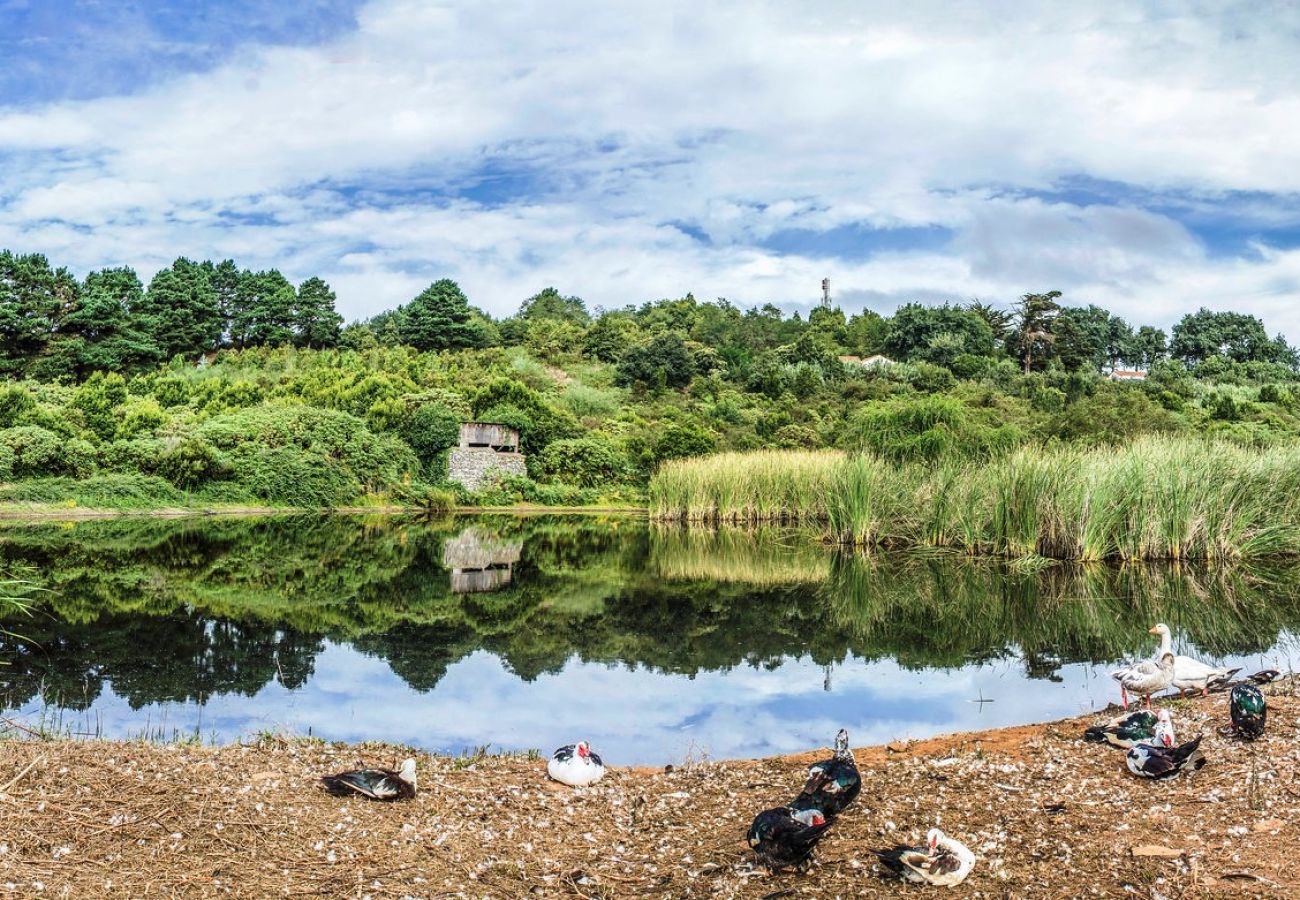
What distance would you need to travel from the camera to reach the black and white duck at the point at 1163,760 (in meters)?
4.71

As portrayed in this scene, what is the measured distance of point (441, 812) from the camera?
462 centimetres

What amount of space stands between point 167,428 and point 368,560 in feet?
47.8

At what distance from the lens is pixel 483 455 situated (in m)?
31.3

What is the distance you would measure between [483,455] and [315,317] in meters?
18.4

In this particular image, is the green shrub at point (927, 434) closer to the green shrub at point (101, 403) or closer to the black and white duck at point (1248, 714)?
the black and white duck at point (1248, 714)

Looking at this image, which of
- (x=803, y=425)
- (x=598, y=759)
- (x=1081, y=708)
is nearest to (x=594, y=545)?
(x=1081, y=708)

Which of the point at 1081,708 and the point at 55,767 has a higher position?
the point at 55,767

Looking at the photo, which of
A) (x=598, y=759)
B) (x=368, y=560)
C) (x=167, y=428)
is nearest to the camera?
(x=598, y=759)

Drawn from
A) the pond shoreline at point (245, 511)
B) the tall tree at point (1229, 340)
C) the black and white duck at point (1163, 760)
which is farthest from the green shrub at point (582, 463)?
the tall tree at point (1229, 340)

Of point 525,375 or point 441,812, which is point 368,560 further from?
point 525,375

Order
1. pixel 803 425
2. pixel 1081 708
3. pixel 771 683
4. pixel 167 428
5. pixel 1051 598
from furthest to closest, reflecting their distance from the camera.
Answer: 1. pixel 803 425
2. pixel 167 428
3. pixel 1051 598
4. pixel 771 683
5. pixel 1081 708

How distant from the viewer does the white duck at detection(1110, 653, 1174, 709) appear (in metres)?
6.63

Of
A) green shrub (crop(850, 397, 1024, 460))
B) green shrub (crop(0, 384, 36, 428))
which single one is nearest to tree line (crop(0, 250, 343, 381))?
green shrub (crop(0, 384, 36, 428))

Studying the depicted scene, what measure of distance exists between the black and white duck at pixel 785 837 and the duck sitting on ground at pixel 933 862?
0.29 m
